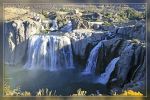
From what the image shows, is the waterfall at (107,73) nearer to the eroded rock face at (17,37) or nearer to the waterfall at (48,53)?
the waterfall at (48,53)

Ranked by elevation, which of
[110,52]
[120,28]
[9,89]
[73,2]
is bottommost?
[9,89]

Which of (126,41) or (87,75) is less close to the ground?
(126,41)

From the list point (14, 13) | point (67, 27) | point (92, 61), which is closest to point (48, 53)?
point (67, 27)

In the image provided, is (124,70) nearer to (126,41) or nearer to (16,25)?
(126,41)

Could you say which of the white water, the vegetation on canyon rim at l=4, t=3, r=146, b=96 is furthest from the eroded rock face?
the white water

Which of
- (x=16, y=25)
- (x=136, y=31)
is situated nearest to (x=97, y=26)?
(x=136, y=31)
